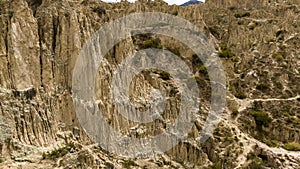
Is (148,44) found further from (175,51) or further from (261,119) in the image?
(261,119)

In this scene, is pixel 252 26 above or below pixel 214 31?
above

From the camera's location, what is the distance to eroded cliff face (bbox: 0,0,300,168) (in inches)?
1005

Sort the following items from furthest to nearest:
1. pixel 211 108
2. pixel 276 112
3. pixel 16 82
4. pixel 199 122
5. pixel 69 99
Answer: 1. pixel 276 112
2. pixel 211 108
3. pixel 199 122
4. pixel 69 99
5. pixel 16 82

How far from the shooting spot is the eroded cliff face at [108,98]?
83.8ft

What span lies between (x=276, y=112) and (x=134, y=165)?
21.2m

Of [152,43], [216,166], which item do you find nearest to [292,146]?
[216,166]

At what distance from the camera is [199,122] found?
3481cm

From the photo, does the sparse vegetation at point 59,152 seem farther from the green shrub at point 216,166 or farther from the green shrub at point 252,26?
the green shrub at point 252,26

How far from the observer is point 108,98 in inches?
1178

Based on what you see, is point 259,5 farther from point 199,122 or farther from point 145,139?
point 145,139

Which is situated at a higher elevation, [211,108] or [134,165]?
[211,108]

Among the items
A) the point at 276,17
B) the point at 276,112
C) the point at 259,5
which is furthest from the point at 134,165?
the point at 259,5

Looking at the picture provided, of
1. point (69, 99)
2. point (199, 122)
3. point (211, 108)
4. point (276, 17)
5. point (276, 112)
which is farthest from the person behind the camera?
point (276, 17)

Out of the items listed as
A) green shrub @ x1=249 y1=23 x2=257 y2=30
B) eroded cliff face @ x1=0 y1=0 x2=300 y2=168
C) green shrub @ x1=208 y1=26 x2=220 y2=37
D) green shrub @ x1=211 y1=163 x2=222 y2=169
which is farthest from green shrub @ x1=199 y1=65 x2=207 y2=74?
green shrub @ x1=249 y1=23 x2=257 y2=30
